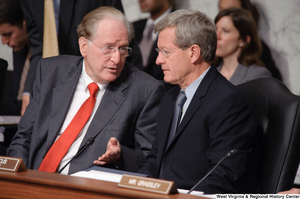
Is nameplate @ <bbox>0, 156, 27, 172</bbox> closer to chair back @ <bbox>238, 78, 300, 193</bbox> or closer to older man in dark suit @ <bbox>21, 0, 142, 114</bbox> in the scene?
chair back @ <bbox>238, 78, 300, 193</bbox>

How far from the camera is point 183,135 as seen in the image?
1810 millimetres

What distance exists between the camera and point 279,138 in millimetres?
1686

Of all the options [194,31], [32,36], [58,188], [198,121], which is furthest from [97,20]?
[32,36]

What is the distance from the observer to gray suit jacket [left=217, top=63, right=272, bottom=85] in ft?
10.5

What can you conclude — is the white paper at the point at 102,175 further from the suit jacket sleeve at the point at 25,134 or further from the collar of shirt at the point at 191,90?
the suit jacket sleeve at the point at 25,134

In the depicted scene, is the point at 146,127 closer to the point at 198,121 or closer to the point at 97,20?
the point at 198,121

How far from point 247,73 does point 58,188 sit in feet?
7.75

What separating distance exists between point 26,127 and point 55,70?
15.9 inches

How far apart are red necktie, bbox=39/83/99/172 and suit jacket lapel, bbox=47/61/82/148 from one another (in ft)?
0.19

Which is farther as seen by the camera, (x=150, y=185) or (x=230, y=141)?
(x=230, y=141)

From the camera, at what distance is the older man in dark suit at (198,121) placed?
1.64 m

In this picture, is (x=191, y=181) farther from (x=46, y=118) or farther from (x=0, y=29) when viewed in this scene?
(x=0, y=29)

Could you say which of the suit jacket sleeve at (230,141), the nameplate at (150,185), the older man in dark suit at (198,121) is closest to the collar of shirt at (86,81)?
the older man in dark suit at (198,121)

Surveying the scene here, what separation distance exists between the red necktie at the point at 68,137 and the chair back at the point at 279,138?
0.97 m
